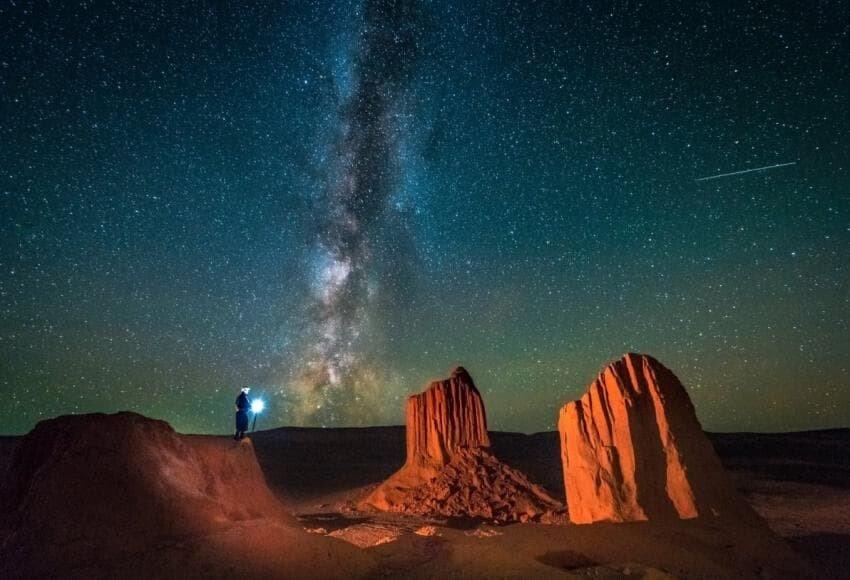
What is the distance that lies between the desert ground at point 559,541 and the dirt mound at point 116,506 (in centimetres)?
14

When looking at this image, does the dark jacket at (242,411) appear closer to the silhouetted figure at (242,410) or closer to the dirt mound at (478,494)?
the silhouetted figure at (242,410)

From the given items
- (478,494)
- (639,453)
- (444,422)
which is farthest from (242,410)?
(444,422)

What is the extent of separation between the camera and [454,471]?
25094mm

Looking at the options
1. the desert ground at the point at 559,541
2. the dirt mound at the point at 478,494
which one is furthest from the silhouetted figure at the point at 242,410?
the dirt mound at the point at 478,494

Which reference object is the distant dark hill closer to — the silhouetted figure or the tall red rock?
the tall red rock

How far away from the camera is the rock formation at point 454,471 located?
23.2 meters

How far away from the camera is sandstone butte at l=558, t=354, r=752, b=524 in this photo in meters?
9.80

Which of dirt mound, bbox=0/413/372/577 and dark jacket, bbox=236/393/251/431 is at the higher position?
dark jacket, bbox=236/393/251/431

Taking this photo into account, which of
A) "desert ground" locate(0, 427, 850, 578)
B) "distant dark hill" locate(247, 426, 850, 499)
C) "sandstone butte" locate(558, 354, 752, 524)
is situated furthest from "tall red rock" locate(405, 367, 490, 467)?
"sandstone butte" locate(558, 354, 752, 524)

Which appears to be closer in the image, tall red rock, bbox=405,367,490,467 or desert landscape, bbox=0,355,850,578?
desert landscape, bbox=0,355,850,578

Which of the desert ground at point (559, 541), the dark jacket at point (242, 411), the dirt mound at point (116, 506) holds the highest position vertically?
the dark jacket at point (242, 411)

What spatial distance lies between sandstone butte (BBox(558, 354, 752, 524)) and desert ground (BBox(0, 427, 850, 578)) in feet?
2.12

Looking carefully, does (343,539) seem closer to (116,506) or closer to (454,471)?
(116,506)

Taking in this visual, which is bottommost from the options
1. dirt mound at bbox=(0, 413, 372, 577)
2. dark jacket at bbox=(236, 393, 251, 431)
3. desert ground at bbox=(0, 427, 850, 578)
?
desert ground at bbox=(0, 427, 850, 578)
